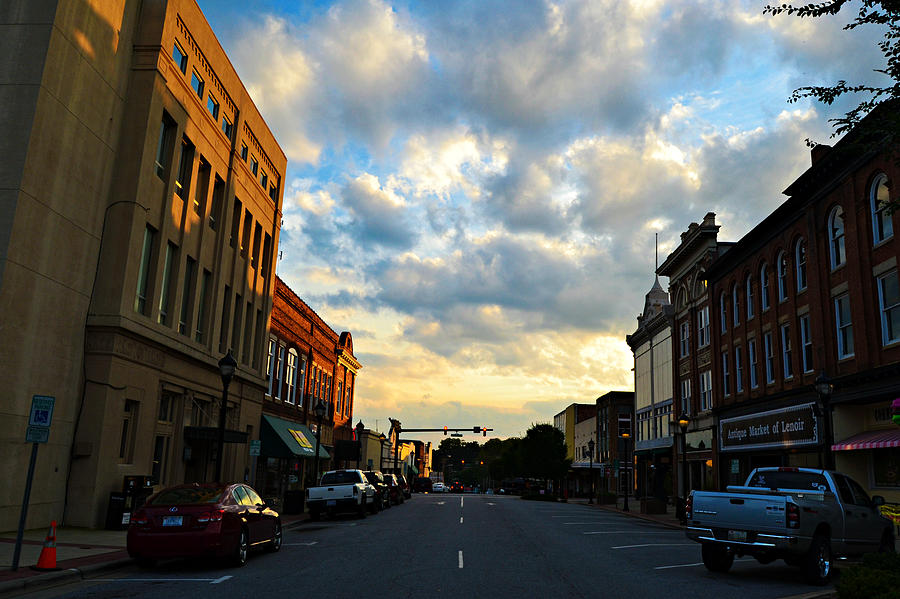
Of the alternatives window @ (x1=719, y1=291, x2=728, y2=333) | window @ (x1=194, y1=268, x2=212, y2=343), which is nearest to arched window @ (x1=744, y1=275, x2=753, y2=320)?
window @ (x1=719, y1=291, x2=728, y2=333)

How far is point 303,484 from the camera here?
4175cm

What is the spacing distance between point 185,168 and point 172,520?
1535 cm

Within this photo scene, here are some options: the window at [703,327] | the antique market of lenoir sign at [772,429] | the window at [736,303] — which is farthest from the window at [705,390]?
the window at [736,303]

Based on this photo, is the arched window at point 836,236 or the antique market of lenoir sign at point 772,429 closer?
the arched window at point 836,236

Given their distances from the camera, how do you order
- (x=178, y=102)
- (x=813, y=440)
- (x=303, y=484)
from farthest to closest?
1. (x=303, y=484)
2. (x=813, y=440)
3. (x=178, y=102)

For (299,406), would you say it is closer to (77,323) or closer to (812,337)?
(77,323)

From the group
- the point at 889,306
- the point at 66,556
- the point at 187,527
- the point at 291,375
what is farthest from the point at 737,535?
the point at 291,375

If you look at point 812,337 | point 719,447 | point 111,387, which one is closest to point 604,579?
point 111,387

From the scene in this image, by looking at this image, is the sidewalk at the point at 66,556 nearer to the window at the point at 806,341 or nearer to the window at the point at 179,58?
the window at the point at 179,58

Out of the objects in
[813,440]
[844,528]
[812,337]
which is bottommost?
[844,528]

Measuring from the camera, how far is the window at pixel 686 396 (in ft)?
149

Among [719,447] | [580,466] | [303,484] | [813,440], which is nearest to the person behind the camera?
[813,440]

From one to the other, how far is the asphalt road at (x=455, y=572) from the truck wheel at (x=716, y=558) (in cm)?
22

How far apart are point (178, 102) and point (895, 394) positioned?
954 inches
